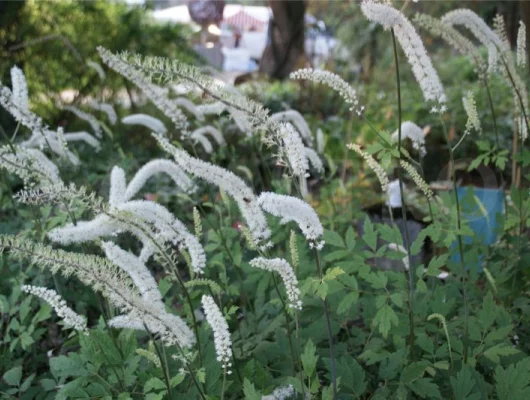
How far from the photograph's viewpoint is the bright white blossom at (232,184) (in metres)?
1.75

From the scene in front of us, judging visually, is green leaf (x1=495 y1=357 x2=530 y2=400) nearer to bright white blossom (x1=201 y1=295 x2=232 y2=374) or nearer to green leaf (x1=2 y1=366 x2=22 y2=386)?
bright white blossom (x1=201 y1=295 x2=232 y2=374)

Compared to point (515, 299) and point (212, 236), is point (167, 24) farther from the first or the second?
point (515, 299)

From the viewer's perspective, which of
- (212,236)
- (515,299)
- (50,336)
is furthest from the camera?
(50,336)

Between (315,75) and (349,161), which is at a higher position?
(315,75)

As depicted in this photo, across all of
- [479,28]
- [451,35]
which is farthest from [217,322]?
[479,28]

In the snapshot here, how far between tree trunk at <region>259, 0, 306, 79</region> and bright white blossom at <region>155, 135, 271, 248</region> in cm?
1162

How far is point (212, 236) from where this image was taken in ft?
10.3

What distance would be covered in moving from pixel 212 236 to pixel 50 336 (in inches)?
53.3

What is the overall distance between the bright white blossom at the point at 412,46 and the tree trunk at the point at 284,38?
11212 mm

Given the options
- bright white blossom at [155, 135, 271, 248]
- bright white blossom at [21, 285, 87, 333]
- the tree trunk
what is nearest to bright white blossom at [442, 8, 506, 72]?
bright white blossom at [155, 135, 271, 248]

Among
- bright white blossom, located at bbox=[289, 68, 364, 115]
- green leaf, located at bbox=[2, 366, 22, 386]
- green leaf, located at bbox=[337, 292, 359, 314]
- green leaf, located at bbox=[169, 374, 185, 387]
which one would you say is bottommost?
green leaf, located at bbox=[2, 366, 22, 386]

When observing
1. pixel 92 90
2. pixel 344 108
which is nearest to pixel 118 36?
pixel 92 90

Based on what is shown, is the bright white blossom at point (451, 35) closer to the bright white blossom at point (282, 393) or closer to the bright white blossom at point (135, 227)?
the bright white blossom at point (135, 227)

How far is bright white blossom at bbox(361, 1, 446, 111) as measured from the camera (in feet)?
6.41
